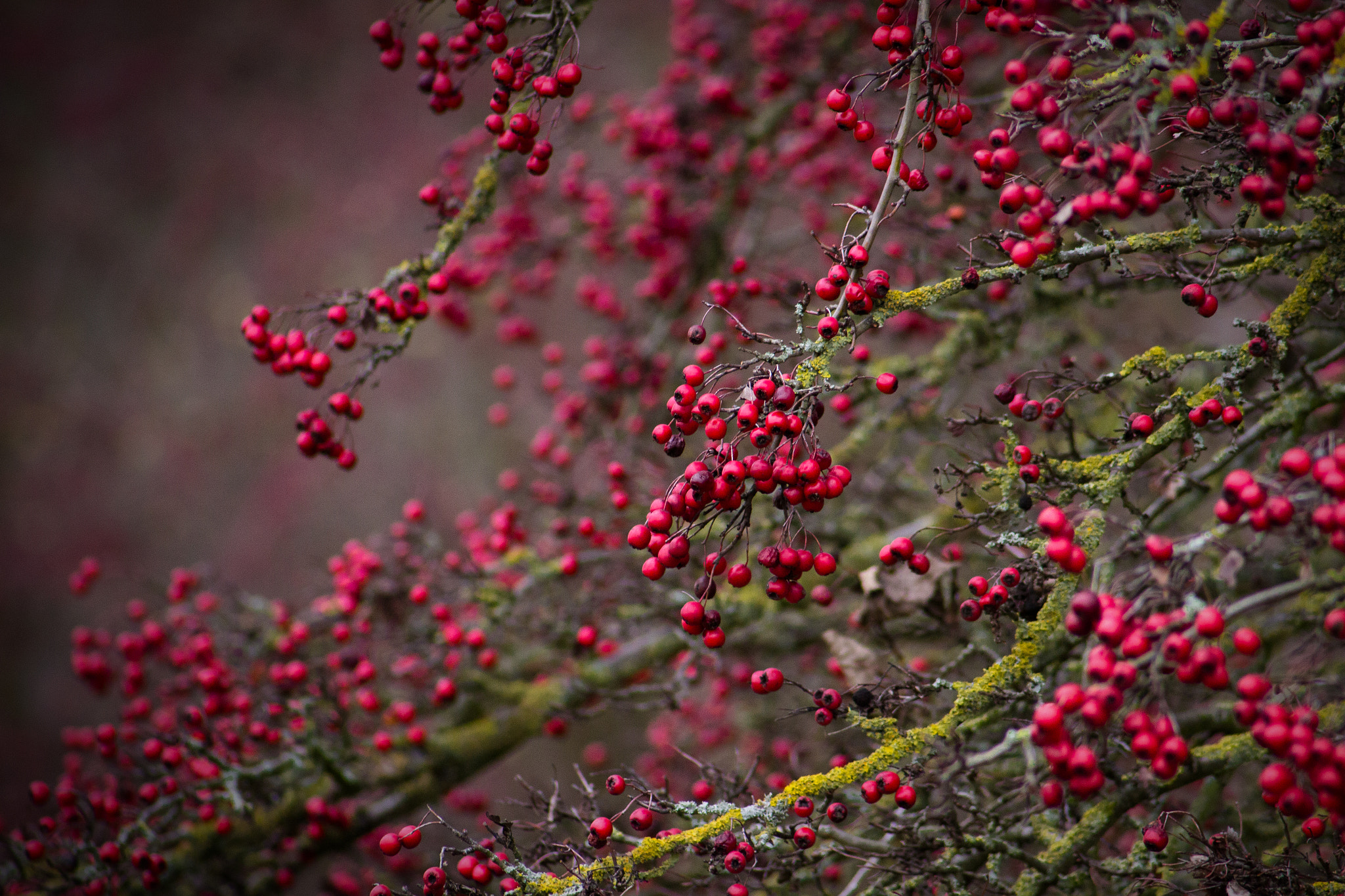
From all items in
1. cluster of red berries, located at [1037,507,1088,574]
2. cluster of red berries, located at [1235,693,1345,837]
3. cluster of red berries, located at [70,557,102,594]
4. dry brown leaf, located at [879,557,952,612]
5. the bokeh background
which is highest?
the bokeh background

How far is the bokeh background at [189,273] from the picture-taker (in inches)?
285

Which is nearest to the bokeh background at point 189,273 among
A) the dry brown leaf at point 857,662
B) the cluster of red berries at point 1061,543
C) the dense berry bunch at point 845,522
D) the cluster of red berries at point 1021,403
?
the dense berry bunch at point 845,522

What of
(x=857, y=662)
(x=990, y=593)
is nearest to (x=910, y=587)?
(x=857, y=662)

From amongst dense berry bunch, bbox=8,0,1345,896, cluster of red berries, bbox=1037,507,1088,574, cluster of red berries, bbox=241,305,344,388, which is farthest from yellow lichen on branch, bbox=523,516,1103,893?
cluster of red berries, bbox=241,305,344,388

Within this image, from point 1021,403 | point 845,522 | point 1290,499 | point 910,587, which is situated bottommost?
point 1290,499

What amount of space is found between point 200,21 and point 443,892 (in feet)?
27.3

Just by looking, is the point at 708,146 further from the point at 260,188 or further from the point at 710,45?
the point at 260,188

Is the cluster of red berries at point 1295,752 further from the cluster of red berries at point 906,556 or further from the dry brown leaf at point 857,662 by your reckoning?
the dry brown leaf at point 857,662

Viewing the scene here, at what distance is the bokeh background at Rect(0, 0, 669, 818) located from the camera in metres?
7.24

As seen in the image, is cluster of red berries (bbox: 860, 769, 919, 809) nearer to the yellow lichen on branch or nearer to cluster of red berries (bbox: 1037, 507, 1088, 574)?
the yellow lichen on branch

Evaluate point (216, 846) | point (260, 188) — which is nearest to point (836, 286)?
point (216, 846)

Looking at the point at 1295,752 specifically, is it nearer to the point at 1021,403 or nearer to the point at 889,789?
the point at 889,789

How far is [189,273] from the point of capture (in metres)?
7.48

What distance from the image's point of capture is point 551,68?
2.25 meters
